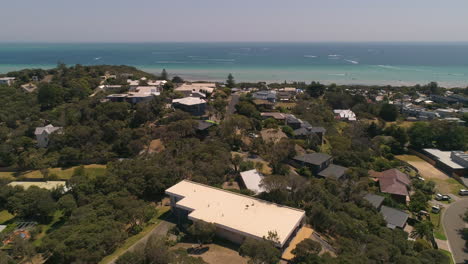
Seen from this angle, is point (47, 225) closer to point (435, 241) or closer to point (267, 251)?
point (267, 251)

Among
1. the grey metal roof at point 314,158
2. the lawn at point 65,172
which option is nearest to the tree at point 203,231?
the lawn at point 65,172

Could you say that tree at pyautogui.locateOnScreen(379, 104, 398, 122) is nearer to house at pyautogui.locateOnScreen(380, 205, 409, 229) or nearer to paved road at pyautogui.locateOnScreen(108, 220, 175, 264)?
house at pyautogui.locateOnScreen(380, 205, 409, 229)

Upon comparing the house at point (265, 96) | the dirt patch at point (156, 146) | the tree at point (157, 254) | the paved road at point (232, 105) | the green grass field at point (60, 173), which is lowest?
the green grass field at point (60, 173)

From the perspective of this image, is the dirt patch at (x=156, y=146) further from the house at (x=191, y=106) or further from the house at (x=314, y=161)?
the house at (x=314, y=161)

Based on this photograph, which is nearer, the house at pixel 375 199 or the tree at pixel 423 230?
the tree at pixel 423 230

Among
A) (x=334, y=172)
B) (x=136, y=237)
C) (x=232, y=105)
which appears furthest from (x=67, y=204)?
(x=232, y=105)

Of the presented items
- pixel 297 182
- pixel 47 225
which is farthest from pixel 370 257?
pixel 47 225
